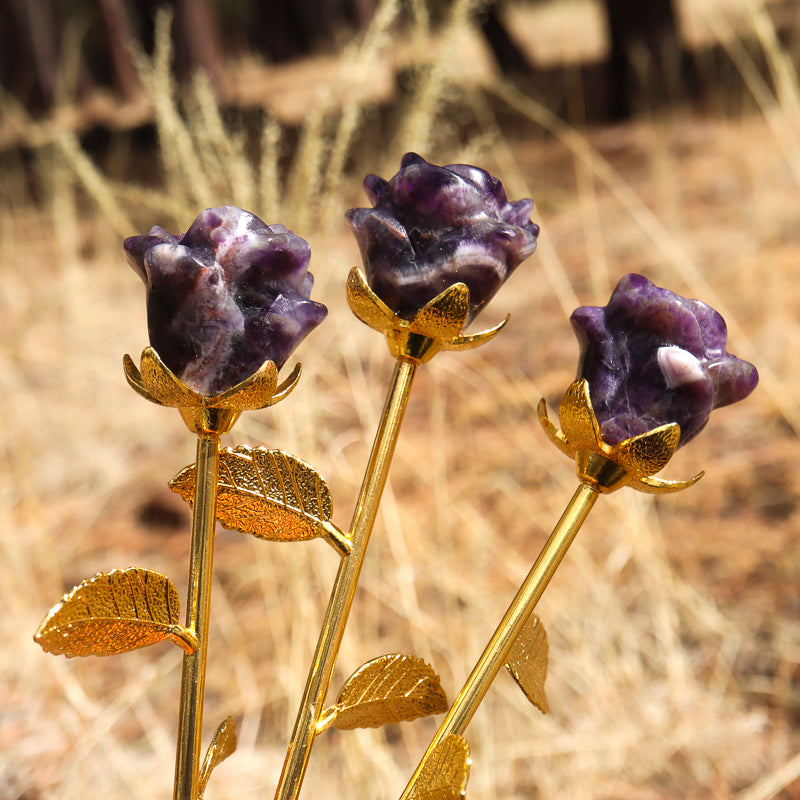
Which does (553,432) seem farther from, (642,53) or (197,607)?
(642,53)

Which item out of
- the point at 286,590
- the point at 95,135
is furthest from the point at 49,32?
the point at 286,590

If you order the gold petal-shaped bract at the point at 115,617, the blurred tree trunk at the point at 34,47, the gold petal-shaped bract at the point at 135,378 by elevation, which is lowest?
the blurred tree trunk at the point at 34,47

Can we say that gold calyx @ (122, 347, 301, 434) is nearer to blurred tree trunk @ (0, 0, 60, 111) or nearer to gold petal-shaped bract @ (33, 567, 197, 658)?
gold petal-shaped bract @ (33, 567, 197, 658)

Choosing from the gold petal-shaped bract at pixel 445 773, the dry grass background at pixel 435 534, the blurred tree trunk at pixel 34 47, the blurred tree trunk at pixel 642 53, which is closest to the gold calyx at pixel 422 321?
the gold petal-shaped bract at pixel 445 773

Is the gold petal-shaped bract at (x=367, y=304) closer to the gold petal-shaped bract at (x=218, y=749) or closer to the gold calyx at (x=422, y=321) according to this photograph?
the gold calyx at (x=422, y=321)

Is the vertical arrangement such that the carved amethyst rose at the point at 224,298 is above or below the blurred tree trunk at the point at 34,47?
above

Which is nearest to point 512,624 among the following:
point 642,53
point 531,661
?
point 531,661

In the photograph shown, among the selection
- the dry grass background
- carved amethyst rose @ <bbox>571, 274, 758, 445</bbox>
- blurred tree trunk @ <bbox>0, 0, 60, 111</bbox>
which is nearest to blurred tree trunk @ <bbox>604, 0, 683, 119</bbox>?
the dry grass background
